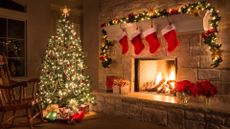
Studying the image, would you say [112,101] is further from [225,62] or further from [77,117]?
[225,62]

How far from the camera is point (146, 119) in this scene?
439 centimetres

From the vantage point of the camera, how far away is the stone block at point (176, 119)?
3.88m

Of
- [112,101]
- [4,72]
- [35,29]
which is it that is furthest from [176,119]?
[35,29]

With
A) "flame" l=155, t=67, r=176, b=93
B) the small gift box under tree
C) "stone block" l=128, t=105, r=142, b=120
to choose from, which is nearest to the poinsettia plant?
"flame" l=155, t=67, r=176, b=93

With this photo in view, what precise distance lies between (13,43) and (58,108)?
184 centimetres

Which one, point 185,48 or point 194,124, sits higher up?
point 185,48

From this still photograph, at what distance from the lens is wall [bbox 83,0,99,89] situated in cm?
605

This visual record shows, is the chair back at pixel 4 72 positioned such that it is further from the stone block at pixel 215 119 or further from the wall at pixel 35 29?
the stone block at pixel 215 119

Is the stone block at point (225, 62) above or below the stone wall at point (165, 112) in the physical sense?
above

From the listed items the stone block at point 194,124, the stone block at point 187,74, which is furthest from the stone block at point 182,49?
the stone block at point 194,124

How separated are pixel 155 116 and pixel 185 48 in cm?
109

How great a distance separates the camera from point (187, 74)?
14.0ft

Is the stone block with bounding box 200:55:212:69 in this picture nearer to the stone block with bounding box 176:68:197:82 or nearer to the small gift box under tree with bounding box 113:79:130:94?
the stone block with bounding box 176:68:197:82

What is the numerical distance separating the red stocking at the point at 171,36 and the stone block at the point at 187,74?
0.36 m
